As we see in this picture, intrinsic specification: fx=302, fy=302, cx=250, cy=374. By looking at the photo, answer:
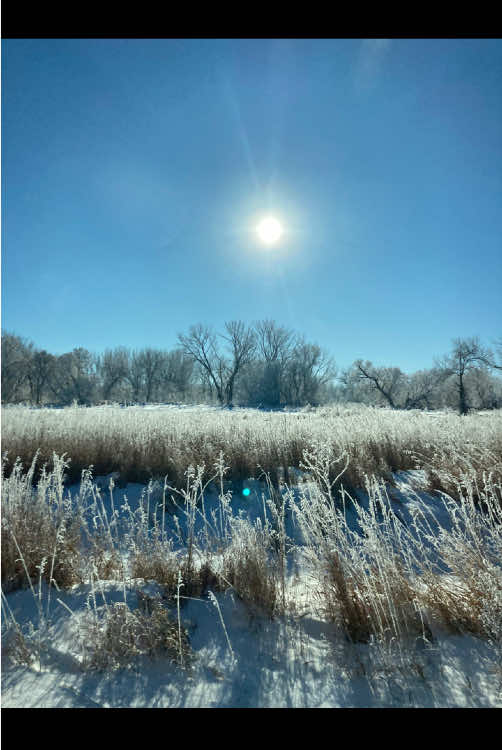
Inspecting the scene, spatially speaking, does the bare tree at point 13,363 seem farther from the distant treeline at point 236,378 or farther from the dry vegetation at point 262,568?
the dry vegetation at point 262,568

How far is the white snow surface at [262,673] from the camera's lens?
1.52 meters

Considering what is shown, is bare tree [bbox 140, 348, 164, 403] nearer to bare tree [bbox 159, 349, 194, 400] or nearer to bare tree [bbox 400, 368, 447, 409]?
bare tree [bbox 159, 349, 194, 400]

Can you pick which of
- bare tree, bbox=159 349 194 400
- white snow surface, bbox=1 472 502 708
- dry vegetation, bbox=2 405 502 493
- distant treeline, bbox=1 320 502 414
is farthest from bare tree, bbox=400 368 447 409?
white snow surface, bbox=1 472 502 708

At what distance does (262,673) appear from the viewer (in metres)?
1.71

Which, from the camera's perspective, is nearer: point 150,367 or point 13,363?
point 13,363

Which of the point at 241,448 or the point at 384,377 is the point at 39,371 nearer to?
the point at 241,448

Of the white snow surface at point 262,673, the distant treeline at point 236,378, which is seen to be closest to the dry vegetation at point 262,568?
the white snow surface at point 262,673

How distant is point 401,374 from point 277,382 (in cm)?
2630

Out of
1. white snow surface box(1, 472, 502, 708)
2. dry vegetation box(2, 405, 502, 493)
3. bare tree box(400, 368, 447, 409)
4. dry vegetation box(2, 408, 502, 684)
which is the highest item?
bare tree box(400, 368, 447, 409)

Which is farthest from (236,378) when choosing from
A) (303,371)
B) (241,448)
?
(241,448)

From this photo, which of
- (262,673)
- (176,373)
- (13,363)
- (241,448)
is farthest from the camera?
(176,373)

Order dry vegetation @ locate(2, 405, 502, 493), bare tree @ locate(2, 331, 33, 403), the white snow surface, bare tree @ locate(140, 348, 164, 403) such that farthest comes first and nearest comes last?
1. bare tree @ locate(140, 348, 164, 403)
2. bare tree @ locate(2, 331, 33, 403)
3. dry vegetation @ locate(2, 405, 502, 493)
4. the white snow surface

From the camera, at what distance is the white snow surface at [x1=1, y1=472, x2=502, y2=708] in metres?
1.52

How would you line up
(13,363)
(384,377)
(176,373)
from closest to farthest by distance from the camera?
(13,363)
(384,377)
(176,373)
